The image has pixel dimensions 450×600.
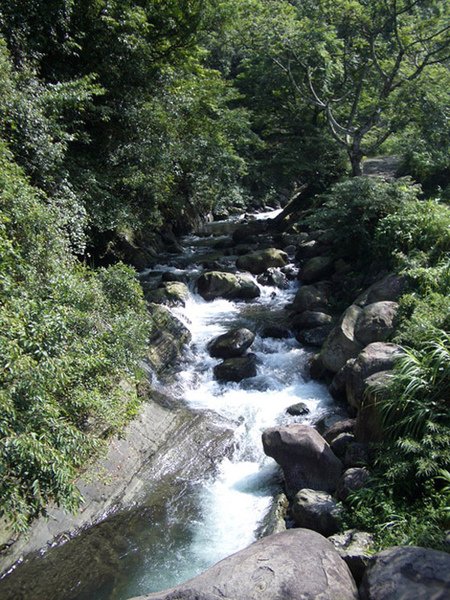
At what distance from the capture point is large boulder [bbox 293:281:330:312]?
1352 centimetres

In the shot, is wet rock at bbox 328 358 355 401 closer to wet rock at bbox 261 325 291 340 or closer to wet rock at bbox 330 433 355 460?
wet rock at bbox 330 433 355 460

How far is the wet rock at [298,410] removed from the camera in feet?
30.9

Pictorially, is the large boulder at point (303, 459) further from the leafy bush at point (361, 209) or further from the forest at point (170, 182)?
the leafy bush at point (361, 209)

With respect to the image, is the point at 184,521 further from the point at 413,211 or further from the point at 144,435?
the point at 413,211

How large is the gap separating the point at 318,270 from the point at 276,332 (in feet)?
13.3

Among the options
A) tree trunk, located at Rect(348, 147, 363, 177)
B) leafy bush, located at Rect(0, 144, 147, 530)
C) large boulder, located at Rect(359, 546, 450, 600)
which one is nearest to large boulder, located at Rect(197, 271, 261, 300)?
leafy bush, located at Rect(0, 144, 147, 530)

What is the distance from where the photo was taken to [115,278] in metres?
9.59

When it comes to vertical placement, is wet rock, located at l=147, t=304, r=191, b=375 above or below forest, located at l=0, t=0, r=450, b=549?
below

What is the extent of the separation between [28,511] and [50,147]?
7.24m

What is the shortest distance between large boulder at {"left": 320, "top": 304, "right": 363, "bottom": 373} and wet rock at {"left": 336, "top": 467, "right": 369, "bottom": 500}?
367cm

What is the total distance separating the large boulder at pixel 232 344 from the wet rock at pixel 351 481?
5237mm

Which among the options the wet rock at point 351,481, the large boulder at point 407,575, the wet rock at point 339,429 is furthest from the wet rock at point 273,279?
the large boulder at point 407,575

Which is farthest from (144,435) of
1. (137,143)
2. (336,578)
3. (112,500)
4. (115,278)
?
(137,143)

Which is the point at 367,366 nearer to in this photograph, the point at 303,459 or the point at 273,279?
the point at 303,459
